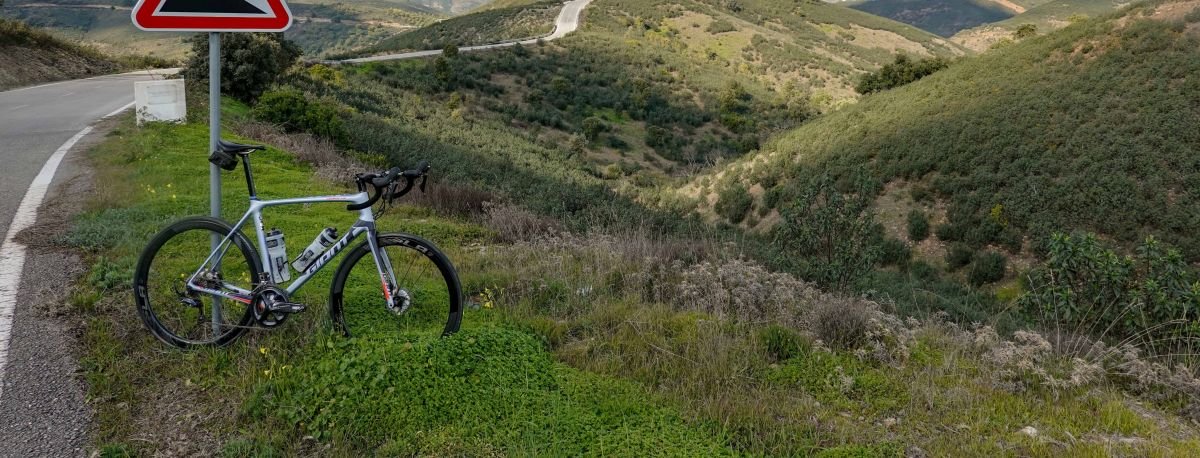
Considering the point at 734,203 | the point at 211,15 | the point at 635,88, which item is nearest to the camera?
the point at 211,15

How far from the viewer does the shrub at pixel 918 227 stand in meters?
17.1

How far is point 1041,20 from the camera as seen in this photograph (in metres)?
126

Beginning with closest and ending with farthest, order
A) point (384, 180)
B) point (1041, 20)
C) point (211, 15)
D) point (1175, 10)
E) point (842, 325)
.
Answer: point (211, 15), point (384, 180), point (842, 325), point (1175, 10), point (1041, 20)

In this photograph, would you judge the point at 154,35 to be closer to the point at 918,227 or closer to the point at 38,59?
the point at 38,59

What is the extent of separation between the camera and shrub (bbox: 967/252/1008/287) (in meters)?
14.7

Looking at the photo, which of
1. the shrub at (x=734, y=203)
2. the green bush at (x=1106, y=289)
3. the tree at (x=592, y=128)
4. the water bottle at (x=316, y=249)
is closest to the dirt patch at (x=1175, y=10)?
the shrub at (x=734, y=203)

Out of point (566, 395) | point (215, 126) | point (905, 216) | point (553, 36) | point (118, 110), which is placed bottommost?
point (905, 216)

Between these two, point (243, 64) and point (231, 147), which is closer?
point (231, 147)

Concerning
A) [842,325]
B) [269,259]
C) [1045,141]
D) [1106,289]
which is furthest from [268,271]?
[1045,141]

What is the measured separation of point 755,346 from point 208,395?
2.98 m

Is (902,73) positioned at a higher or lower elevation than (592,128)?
higher

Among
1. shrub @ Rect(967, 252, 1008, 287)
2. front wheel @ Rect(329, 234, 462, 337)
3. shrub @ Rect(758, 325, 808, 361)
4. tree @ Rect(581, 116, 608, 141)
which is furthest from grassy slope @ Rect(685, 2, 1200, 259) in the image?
front wheel @ Rect(329, 234, 462, 337)

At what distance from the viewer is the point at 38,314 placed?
3.89 meters

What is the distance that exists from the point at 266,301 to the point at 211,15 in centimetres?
150
